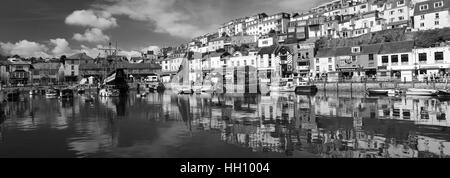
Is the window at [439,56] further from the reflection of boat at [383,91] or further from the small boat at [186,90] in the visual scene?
the small boat at [186,90]

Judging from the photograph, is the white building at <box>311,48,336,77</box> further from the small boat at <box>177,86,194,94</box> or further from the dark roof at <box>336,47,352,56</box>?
the small boat at <box>177,86,194,94</box>

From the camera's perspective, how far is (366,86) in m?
64.4

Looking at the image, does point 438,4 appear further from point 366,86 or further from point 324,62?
point 366,86

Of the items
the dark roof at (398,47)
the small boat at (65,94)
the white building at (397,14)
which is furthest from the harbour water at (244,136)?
the white building at (397,14)

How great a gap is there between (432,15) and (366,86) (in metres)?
29.9

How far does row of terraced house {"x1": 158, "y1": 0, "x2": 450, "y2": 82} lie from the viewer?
6631 cm

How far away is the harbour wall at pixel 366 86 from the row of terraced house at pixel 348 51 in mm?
2617

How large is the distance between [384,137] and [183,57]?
360 ft

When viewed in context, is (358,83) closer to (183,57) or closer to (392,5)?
(392,5)

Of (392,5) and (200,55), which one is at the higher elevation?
(392,5)

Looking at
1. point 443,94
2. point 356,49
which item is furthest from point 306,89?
point 443,94

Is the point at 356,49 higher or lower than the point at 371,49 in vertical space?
higher

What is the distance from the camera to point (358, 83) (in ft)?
217
